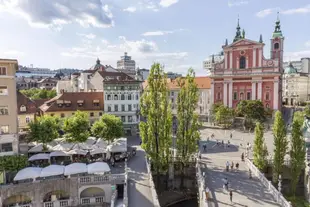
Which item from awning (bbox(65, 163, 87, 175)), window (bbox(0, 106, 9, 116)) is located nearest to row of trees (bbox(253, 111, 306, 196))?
awning (bbox(65, 163, 87, 175))

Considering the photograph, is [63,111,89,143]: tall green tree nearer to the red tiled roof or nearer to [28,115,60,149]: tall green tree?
[28,115,60,149]: tall green tree

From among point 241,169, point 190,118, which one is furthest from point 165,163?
point 241,169

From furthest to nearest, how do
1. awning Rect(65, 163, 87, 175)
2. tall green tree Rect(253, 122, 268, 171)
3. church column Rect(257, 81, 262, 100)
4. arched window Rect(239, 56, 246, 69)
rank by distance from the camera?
arched window Rect(239, 56, 246, 69)
church column Rect(257, 81, 262, 100)
tall green tree Rect(253, 122, 268, 171)
awning Rect(65, 163, 87, 175)

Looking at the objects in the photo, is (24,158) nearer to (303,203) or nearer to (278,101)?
(303,203)

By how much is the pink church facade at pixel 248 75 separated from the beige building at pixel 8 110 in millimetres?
49008

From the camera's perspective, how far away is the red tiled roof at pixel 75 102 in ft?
158

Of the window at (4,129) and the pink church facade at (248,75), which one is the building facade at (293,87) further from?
the window at (4,129)

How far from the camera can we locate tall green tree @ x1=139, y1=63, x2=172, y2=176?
28.3 metres

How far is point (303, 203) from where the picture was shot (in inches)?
1041

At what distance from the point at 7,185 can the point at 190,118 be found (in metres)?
20.2

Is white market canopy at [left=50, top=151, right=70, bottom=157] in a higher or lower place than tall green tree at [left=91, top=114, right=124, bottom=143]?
lower

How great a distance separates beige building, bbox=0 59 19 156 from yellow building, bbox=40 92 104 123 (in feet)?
58.2

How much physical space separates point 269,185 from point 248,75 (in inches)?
1686

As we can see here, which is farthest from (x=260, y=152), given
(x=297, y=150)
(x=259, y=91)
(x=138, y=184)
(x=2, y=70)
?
(x=259, y=91)
